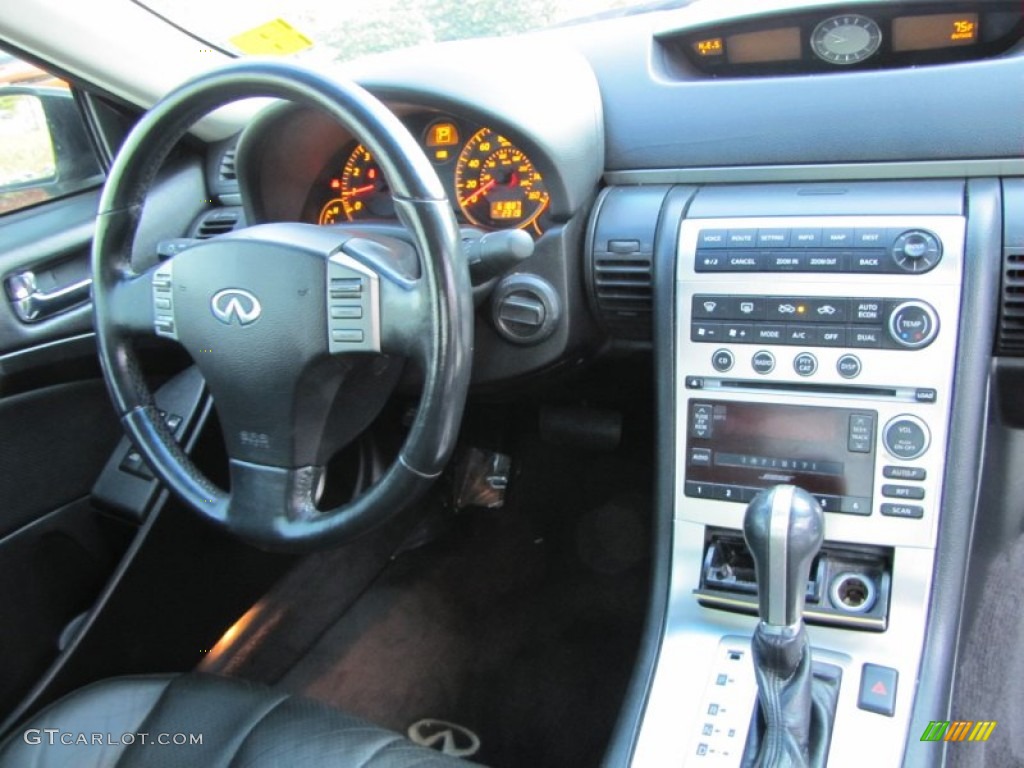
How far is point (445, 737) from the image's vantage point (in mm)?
1974

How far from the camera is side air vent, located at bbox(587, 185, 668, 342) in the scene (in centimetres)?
150

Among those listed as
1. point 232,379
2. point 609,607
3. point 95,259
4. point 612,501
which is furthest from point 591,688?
point 95,259

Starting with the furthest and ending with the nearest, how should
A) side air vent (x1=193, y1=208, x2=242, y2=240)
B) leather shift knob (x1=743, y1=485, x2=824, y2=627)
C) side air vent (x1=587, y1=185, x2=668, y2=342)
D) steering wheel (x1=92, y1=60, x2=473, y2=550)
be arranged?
side air vent (x1=193, y1=208, x2=242, y2=240), side air vent (x1=587, y1=185, x2=668, y2=342), steering wheel (x1=92, y1=60, x2=473, y2=550), leather shift knob (x1=743, y1=485, x2=824, y2=627)

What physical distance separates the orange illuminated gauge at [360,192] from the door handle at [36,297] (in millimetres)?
463

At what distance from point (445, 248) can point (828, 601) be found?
2.31 feet

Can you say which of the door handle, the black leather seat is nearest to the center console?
the black leather seat

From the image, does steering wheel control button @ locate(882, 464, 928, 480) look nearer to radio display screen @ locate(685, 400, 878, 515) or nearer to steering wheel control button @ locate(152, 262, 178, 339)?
radio display screen @ locate(685, 400, 878, 515)

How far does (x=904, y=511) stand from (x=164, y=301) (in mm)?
1041

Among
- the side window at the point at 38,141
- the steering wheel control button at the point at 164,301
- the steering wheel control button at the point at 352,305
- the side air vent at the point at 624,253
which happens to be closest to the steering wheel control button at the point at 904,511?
the side air vent at the point at 624,253

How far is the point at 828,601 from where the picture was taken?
4.30 feet

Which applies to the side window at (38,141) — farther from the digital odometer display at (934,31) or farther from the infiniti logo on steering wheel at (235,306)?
the digital odometer display at (934,31)

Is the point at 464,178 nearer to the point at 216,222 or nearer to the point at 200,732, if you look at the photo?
the point at 216,222

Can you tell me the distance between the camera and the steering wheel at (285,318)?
115cm

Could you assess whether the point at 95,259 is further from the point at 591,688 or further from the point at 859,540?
the point at 591,688
